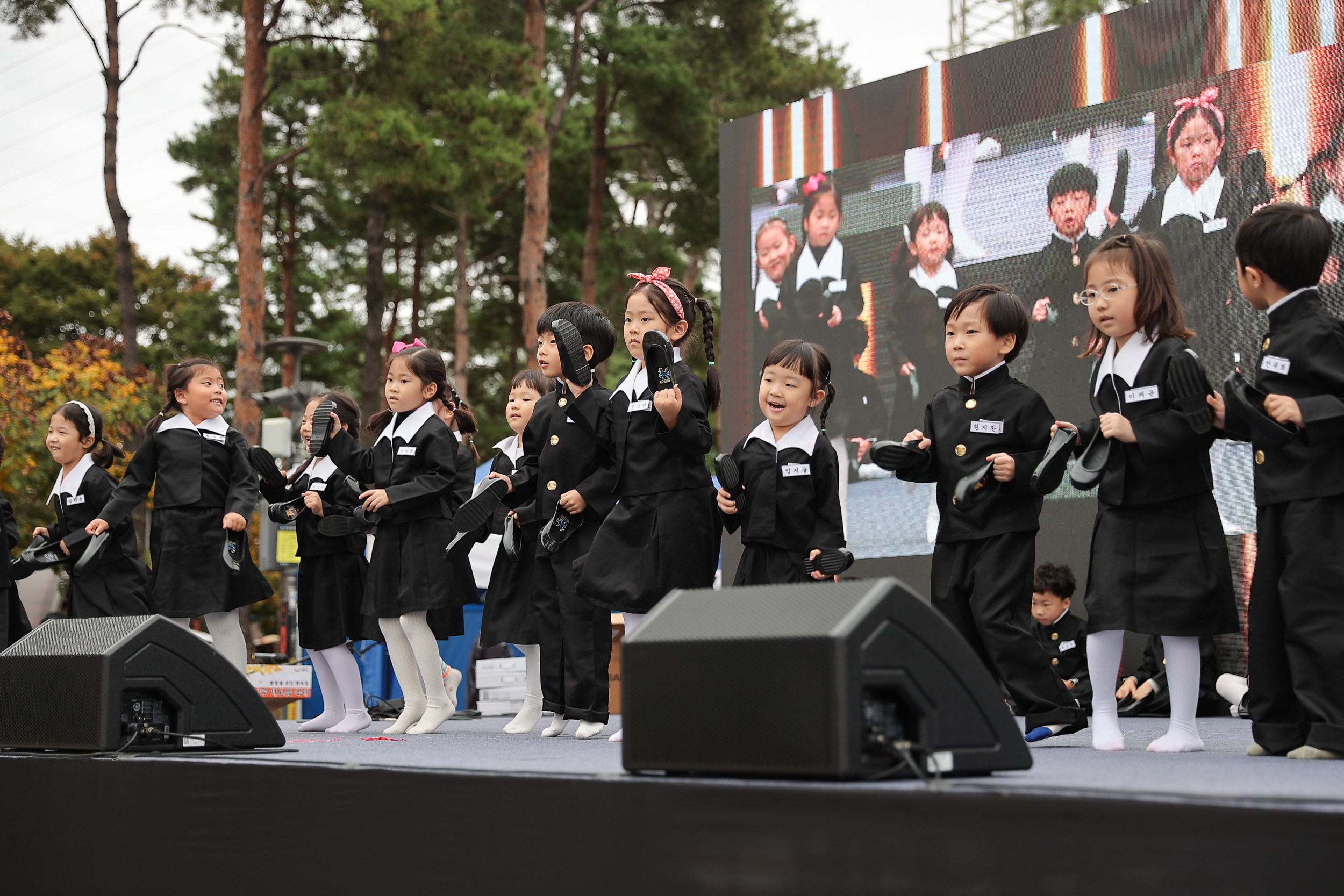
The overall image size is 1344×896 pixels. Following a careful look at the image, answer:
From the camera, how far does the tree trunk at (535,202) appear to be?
15.0 m

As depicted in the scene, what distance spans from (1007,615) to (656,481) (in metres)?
1.29

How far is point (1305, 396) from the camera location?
2.96 m

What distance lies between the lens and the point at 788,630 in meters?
2.10

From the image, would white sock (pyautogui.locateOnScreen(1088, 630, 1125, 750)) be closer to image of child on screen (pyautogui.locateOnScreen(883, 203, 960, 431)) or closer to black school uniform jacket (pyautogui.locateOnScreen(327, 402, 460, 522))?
black school uniform jacket (pyautogui.locateOnScreen(327, 402, 460, 522))

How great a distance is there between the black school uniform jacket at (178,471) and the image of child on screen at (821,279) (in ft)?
13.4

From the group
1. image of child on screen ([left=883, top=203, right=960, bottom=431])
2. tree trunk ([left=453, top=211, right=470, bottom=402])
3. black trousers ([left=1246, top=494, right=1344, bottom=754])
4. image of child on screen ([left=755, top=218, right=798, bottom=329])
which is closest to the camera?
black trousers ([left=1246, top=494, right=1344, bottom=754])

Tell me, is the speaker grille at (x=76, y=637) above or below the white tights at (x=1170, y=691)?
above

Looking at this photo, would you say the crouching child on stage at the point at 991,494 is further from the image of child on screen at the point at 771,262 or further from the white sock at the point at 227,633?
the image of child on screen at the point at 771,262

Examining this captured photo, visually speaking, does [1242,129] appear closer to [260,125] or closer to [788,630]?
[788,630]

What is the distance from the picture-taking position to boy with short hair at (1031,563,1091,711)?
6211mm

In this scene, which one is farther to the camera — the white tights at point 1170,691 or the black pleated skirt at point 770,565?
the black pleated skirt at point 770,565

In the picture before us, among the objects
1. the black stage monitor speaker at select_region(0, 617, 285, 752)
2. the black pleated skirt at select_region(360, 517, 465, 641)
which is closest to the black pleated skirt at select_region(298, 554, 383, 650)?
the black pleated skirt at select_region(360, 517, 465, 641)

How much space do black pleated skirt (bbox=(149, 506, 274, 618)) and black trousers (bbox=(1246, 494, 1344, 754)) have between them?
391 centimetres

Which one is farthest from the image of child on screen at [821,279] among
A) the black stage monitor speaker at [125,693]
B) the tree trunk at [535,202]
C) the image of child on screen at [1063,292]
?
the tree trunk at [535,202]
